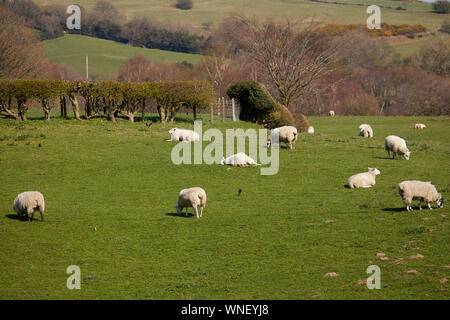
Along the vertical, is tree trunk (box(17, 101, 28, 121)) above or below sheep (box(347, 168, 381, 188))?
above

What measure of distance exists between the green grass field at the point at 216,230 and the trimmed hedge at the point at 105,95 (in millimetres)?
7987

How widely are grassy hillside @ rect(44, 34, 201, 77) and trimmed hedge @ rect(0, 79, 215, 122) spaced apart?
71329mm

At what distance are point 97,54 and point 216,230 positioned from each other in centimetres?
11308

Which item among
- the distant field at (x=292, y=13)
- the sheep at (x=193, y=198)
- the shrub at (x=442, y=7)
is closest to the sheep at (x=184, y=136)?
the sheep at (x=193, y=198)

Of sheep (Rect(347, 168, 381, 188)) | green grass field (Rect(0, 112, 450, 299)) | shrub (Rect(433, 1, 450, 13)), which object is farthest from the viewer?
shrub (Rect(433, 1, 450, 13))

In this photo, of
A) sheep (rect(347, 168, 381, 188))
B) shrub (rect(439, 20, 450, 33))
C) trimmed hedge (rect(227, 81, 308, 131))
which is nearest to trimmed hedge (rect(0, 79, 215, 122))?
trimmed hedge (rect(227, 81, 308, 131))

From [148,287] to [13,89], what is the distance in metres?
27.7

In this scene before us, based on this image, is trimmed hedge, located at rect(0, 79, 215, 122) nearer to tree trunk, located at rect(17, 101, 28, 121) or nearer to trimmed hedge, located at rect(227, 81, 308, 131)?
tree trunk, located at rect(17, 101, 28, 121)

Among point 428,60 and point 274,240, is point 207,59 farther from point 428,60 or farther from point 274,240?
point 274,240

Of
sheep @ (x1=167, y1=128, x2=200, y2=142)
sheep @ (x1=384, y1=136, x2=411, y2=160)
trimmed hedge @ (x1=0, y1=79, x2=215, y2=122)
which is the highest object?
trimmed hedge @ (x1=0, y1=79, x2=215, y2=122)

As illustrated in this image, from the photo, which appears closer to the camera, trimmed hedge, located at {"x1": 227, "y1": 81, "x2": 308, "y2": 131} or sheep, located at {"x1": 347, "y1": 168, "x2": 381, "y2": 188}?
sheep, located at {"x1": 347, "y1": 168, "x2": 381, "y2": 188}

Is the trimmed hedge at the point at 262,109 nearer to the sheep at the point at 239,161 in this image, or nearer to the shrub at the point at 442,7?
the sheep at the point at 239,161

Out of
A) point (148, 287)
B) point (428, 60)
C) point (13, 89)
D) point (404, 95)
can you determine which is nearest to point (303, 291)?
point (148, 287)

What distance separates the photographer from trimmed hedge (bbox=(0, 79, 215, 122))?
123ft
